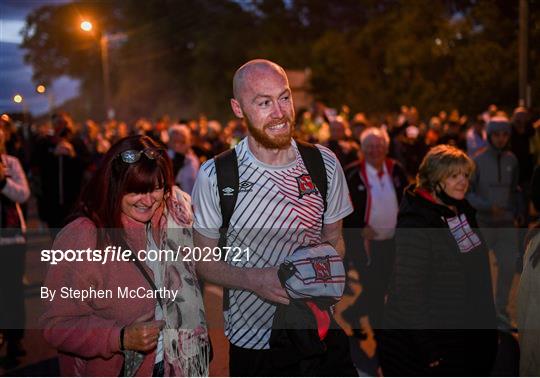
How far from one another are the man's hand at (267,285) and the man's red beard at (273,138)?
0.58m

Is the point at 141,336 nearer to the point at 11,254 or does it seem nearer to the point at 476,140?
the point at 11,254

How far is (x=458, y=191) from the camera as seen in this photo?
14.2 ft

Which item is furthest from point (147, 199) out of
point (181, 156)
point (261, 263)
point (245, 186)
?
point (181, 156)

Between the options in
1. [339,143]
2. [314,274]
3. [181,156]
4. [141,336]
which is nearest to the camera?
[141,336]

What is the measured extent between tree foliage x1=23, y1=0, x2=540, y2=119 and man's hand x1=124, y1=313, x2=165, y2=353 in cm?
2378

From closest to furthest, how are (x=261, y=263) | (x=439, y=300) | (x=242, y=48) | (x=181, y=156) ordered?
1. (x=261, y=263)
2. (x=439, y=300)
3. (x=181, y=156)
4. (x=242, y=48)

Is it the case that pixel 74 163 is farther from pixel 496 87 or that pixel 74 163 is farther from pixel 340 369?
pixel 496 87

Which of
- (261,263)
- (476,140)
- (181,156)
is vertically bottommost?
(261,263)

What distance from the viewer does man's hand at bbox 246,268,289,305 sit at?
302cm

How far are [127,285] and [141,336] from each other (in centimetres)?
21

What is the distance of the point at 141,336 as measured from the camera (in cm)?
271

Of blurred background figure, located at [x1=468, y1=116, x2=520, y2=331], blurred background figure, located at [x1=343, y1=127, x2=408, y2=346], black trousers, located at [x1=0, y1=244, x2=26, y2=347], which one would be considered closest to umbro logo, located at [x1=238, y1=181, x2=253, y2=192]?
black trousers, located at [x1=0, y1=244, x2=26, y2=347]

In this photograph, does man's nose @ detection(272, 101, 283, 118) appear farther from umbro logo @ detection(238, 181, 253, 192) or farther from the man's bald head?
umbro logo @ detection(238, 181, 253, 192)

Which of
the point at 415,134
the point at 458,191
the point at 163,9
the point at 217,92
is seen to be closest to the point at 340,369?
the point at 458,191
